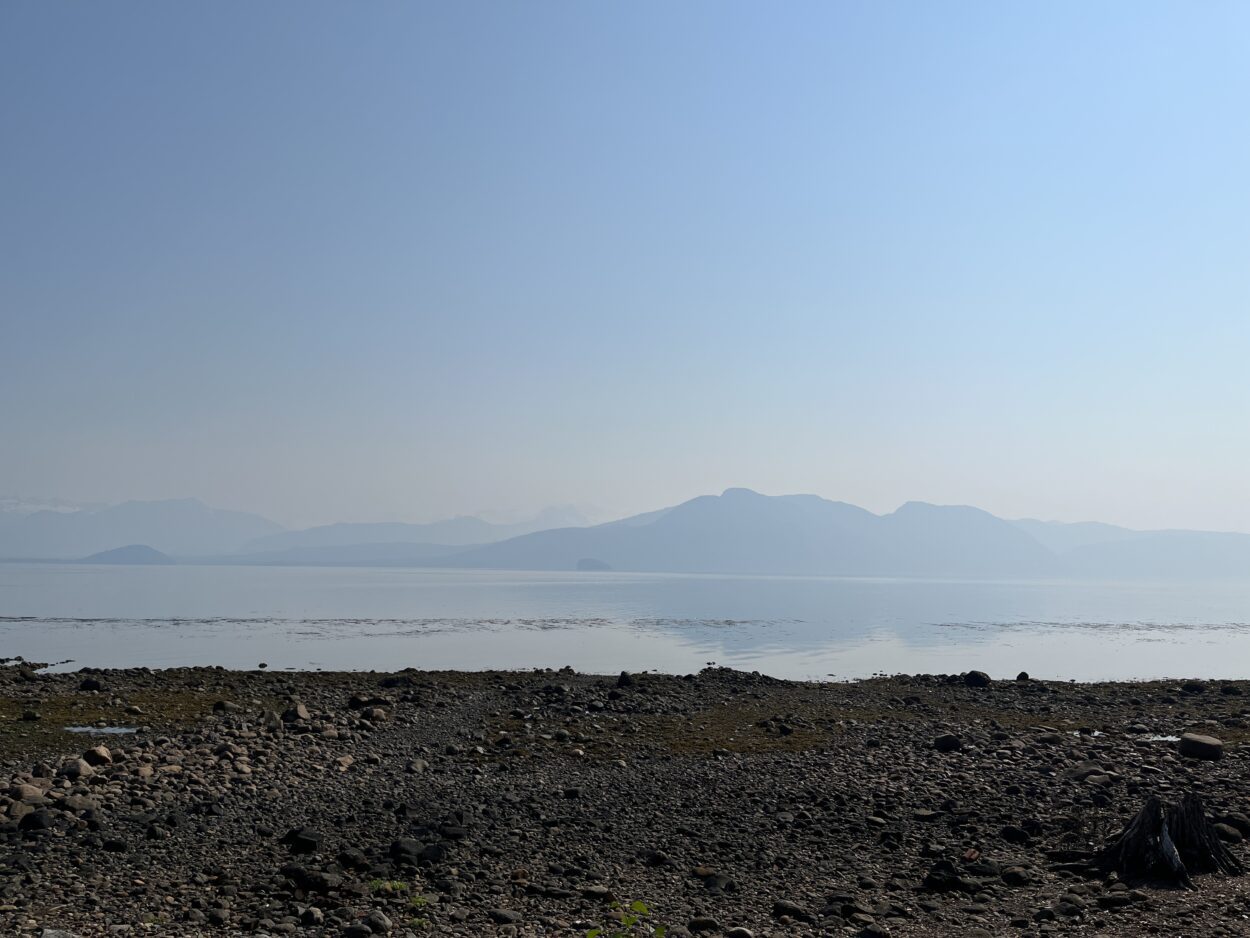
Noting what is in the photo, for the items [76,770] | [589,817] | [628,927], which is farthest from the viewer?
[76,770]

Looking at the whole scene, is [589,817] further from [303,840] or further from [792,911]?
[792,911]

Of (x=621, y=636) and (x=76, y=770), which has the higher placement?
(x=76, y=770)

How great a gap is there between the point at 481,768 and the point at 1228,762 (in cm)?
1598

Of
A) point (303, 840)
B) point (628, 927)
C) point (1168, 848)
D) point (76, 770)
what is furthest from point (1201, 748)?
point (76, 770)

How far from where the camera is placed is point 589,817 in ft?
53.8

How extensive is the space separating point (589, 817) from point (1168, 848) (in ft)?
28.7

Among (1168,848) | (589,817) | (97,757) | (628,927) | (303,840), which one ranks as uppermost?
(97,757)

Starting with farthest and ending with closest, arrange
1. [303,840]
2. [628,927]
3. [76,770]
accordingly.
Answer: [76,770], [303,840], [628,927]

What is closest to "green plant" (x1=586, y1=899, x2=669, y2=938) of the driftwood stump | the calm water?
the driftwood stump

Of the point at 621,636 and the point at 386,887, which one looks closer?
the point at 386,887

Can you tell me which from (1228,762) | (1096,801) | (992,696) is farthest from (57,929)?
(992,696)

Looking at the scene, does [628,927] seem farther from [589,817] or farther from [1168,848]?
[1168,848]

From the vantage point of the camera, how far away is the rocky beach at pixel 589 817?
11938 mm

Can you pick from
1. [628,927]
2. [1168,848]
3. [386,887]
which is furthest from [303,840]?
[1168,848]
